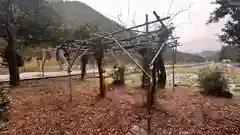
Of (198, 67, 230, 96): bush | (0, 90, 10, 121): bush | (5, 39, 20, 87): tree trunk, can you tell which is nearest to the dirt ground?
(0, 90, 10, 121): bush

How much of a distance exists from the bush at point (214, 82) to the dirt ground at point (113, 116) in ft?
2.97

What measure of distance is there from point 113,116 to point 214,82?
496cm

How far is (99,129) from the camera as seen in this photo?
12.0 feet

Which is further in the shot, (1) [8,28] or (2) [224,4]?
(2) [224,4]

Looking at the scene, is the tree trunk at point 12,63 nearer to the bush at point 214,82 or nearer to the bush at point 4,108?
the bush at point 4,108

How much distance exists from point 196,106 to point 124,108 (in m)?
2.37

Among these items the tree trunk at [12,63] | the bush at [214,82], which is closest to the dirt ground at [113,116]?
the bush at [214,82]

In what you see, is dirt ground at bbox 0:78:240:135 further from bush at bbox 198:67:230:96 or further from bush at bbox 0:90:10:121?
bush at bbox 198:67:230:96

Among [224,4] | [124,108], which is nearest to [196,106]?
[124,108]

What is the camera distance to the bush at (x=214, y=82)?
698 cm

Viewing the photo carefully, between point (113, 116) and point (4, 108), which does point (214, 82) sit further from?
point (4, 108)

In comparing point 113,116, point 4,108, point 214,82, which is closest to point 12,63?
point 4,108

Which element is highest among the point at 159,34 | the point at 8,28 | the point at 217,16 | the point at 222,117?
the point at 217,16

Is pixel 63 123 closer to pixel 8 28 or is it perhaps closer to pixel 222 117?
pixel 222 117
